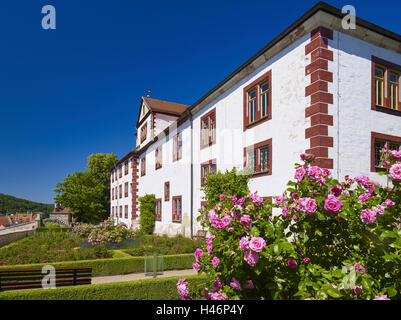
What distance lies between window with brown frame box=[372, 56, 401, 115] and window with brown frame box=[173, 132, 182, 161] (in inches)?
563

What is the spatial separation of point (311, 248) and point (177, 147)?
65.8ft

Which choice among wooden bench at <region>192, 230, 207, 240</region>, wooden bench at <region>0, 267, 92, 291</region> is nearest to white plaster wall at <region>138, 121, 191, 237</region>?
wooden bench at <region>192, 230, 207, 240</region>

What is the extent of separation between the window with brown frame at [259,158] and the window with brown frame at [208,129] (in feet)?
12.7

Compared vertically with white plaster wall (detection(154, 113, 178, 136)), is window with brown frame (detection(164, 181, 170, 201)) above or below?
below

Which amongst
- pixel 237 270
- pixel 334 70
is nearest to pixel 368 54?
pixel 334 70

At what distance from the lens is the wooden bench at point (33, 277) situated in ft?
25.5

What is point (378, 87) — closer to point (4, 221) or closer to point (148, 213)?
point (148, 213)

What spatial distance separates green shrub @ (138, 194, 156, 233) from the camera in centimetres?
2770

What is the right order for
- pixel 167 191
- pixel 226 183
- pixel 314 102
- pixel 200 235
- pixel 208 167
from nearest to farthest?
pixel 314 102
pixel 226 183
pixel 208 167
pixel 200 235
pixel 167 191

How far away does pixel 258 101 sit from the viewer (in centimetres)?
1359

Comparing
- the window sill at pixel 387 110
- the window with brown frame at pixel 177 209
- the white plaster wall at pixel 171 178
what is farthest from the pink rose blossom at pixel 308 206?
the window with brown frame at pixel 177 209

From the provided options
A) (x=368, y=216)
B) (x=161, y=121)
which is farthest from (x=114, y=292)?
(x=161, y=121)

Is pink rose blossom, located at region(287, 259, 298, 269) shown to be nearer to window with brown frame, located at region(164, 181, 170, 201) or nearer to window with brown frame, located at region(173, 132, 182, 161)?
window with brown frame, located at region(173, 132, 182, 161)

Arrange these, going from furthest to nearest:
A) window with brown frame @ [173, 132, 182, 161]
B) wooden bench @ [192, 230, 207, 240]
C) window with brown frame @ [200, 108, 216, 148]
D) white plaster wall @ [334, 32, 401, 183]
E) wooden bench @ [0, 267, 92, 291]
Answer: window with brown frame @ [173, 132, 182, 161]
wooden bench @ [192, 230, 207, 240]
window with brown frame @ [200, 108, 216, 148]
white plaster wall @ [334, 32, 401, 183]
wooden bench @ [0, 267, 92, 291]
